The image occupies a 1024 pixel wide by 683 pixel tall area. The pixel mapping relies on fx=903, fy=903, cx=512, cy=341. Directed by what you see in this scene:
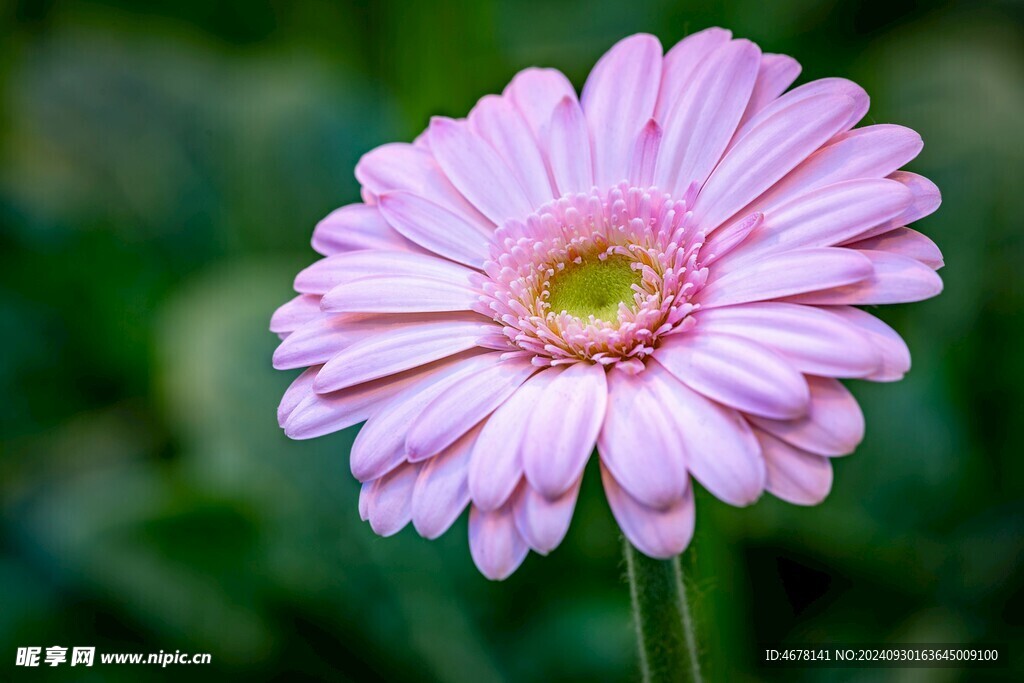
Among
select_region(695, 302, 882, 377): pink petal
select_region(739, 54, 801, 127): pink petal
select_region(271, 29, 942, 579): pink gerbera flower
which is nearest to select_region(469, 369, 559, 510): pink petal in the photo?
select_region(271, 29, 942, 579): pink gerbera flower

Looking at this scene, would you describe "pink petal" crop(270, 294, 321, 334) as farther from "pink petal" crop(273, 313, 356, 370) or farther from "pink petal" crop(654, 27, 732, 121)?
"pink petal" crop(654, 27, 732, 121)

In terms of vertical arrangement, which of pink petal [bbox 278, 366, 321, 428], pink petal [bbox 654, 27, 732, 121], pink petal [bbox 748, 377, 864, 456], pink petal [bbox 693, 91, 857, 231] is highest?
pink petal [bbox 654, 27, 732, 121]

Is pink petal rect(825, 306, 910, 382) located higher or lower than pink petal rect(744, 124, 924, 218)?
lower

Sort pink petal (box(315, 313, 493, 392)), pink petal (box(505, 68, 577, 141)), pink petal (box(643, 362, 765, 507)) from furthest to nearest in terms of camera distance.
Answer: pink petal (box(505, 68, 577, 141)) < pink petal (box(315, 313, 493, 392)) < pink petal (box(643, 362, 765, 507))

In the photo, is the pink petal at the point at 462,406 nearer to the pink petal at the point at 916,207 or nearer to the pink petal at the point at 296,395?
the pink petal at the point at 296,395

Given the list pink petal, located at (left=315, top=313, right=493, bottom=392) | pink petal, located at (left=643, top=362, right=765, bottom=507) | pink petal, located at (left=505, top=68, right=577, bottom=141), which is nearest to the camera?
pink petal, located at (left=643, top=362, right=765, bottom=507)

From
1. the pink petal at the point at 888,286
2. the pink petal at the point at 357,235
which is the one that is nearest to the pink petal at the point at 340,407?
the pink petal at the point at 357,235

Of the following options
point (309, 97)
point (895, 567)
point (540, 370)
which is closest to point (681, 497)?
point (540, 370)

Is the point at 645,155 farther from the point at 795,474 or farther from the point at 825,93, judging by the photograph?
the point at 795,474
